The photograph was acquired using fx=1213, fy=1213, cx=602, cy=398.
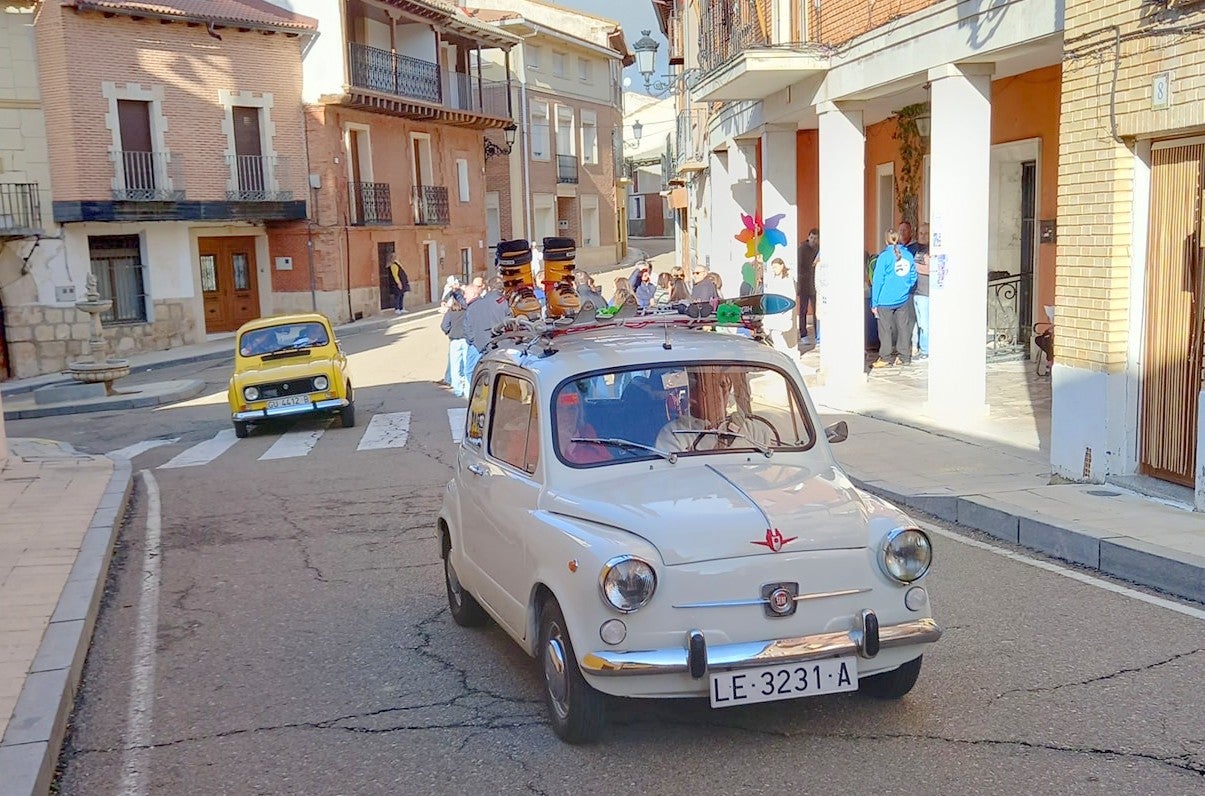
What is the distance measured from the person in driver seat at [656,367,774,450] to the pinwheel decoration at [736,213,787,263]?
44.8 ft

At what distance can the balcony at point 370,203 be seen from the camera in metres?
35.5

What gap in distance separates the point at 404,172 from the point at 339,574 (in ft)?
105

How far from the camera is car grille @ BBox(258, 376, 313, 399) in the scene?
15992 mm

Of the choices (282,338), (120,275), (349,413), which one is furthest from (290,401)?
(120,275)

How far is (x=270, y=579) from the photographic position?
8148mm

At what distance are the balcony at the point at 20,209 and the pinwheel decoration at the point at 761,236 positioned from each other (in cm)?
1686

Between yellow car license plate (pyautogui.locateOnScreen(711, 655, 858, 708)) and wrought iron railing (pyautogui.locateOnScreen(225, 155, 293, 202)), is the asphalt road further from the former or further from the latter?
wrought iron railing (pyautogui.locateOnScreen(225, 155, 293, 202))

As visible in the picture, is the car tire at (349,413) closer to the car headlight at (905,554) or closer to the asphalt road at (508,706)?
the asphalt road at (508,706)

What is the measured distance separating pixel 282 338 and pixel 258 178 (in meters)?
17.7

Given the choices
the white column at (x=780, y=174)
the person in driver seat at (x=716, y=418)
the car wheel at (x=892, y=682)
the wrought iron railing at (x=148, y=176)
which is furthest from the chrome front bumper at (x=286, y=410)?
the wrought iron railing at (x=148, y=176)

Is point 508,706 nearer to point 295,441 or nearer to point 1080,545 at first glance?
point 1080,545

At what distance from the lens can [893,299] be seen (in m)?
16.6

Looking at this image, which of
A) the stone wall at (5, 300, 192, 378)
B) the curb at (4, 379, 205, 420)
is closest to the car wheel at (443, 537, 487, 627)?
the curb at (4, 379, 205, 420)

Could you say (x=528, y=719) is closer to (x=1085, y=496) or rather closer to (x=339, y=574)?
(x=339, y=574)
